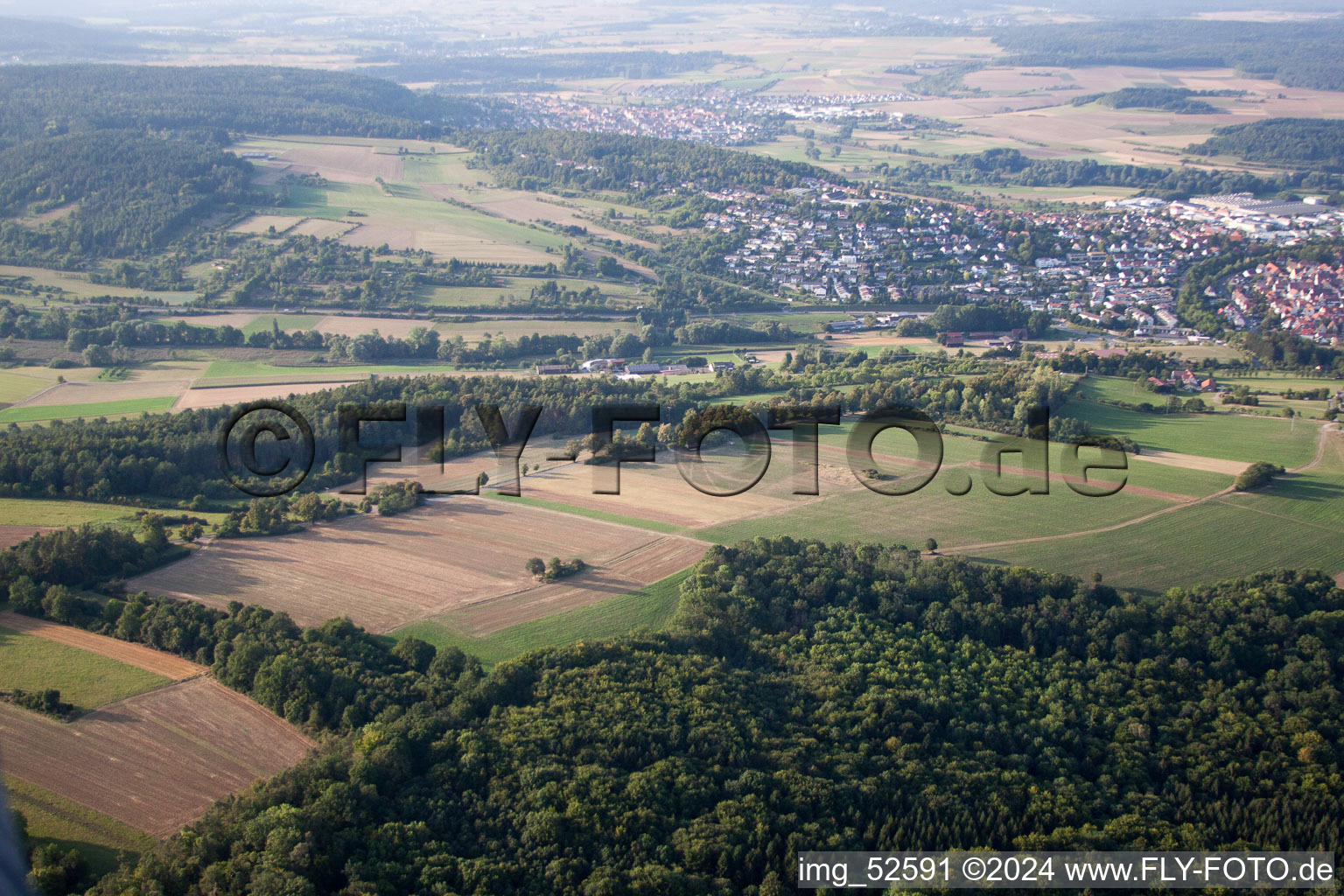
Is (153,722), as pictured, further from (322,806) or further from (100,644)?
(322,806)

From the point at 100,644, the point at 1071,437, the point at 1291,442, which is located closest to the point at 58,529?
the point at 100,644

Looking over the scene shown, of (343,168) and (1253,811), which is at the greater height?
(343,168)

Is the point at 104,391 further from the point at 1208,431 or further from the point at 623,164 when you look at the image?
the point at 623,164

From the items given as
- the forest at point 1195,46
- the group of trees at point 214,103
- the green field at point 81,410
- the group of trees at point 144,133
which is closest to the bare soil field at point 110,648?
the green field at point 81,410

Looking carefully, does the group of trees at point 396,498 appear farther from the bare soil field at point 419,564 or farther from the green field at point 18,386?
the green field at point 18,386

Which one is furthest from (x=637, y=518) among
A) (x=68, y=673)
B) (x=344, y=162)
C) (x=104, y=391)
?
(x=344, y=162)

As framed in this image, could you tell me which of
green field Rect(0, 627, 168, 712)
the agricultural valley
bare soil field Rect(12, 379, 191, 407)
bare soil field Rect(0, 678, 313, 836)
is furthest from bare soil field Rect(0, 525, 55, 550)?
bare soil field Rect(12, 379, 191, 407)
